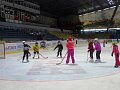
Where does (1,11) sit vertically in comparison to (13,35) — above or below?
above

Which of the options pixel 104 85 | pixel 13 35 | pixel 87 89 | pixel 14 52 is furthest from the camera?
pixel 13 35

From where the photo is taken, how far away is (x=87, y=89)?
29.6 ft

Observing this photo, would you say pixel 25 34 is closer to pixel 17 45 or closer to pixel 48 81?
pixel 17 45

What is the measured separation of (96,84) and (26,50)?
987 cm

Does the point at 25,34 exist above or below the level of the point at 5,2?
below

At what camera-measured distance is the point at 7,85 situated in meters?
9.95

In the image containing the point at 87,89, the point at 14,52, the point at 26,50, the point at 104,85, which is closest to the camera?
the point at 87,89

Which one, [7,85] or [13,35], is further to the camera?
[13,35]

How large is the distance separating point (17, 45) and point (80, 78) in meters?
19.1

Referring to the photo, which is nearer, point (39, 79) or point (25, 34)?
point (39, 79)

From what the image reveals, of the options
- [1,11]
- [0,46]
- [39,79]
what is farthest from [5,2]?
[39,79]

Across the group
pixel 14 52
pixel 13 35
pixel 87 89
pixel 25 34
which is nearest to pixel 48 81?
pixel 87 89

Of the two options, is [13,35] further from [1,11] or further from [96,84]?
[96,84]

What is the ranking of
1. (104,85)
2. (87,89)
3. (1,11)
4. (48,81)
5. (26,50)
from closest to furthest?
(87,89) → (104,85) → (48,81) → (26,50) → (1,11)
